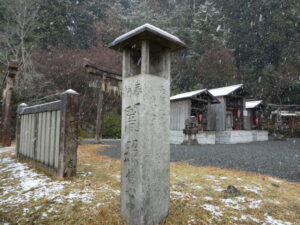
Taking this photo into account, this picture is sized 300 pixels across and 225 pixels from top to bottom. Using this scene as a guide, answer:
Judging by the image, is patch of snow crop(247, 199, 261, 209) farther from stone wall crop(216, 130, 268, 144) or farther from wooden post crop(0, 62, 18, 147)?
stone wall crop(216, 130, 268, 144)

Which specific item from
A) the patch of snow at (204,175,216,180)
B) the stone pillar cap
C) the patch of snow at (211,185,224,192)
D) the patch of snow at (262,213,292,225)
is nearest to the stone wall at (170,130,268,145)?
the patch of snow at (204,175,216,180)

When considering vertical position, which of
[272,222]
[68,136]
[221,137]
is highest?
[68,136]

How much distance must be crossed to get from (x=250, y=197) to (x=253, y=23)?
101 feet

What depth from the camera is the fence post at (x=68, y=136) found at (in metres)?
3.91

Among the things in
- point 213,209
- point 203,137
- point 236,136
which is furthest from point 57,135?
point 236,136

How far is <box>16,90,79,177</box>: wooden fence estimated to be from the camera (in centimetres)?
393

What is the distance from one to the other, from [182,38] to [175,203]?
84.4 ft

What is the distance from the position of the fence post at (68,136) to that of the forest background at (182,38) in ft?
44.2

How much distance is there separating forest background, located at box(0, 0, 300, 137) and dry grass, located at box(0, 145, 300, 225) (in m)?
13.9

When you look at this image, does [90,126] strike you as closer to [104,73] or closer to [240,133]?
[104,73]

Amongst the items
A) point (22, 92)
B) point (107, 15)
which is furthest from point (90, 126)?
point (107, 15)

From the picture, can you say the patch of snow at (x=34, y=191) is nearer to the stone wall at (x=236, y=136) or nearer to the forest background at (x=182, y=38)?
the forest background at (x=182, y=38)

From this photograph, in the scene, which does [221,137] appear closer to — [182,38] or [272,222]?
[272,222]

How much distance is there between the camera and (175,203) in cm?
297
